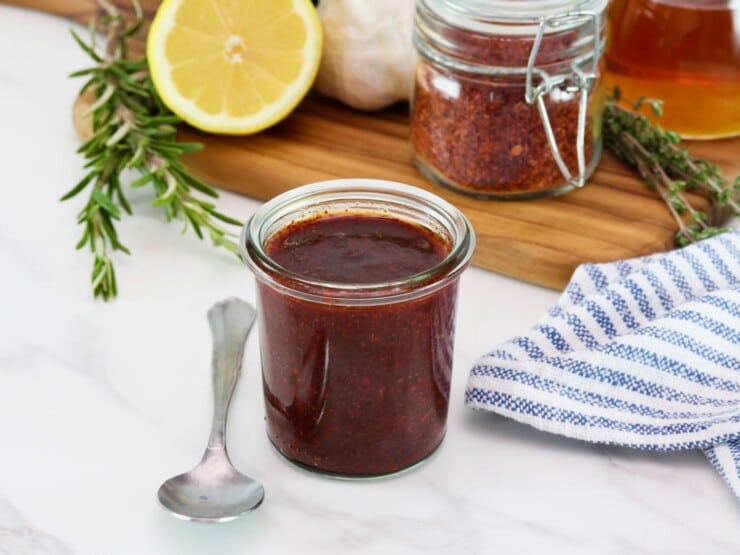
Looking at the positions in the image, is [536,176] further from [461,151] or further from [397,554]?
[397,554]

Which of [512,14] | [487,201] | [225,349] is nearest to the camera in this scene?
[225,349]

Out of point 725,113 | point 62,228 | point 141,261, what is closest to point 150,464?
point 141,261

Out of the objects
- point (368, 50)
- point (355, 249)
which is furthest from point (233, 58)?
point (355, 249)

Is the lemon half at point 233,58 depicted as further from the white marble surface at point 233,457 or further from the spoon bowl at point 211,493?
the spoon bowl at point 211,493

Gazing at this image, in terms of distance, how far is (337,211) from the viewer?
1103 millimetres

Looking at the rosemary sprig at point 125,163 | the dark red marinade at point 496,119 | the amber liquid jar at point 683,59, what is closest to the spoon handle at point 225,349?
the rosemary sprig at point 125,163

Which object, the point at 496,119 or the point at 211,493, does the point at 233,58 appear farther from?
the point at 211,493

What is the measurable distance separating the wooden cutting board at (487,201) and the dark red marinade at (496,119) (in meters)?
0.04

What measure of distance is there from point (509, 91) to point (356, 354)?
54 centimetres

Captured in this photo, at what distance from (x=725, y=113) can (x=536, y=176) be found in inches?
13.7

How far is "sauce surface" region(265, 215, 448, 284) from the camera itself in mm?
1000

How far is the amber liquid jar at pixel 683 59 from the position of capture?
5.05 ft

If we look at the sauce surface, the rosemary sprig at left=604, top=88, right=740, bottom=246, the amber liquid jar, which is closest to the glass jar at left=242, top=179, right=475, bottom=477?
the sauce surface

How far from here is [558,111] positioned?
4.66 ft
